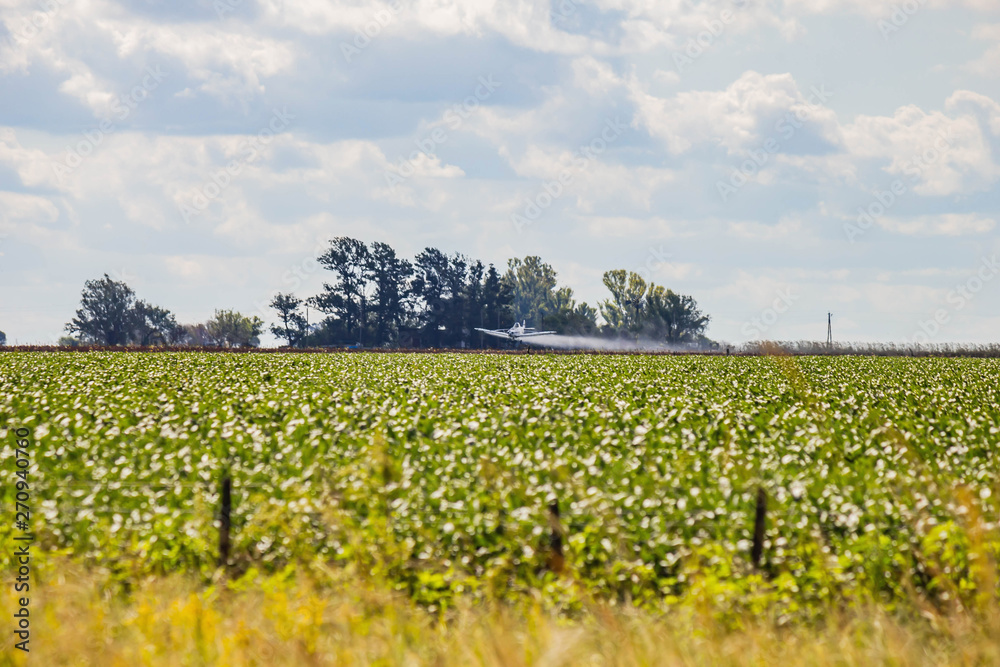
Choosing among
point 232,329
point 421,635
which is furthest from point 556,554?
point 232,329

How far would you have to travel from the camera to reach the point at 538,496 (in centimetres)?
1122

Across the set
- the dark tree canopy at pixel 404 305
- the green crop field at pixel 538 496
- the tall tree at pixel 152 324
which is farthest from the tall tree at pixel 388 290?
the green crop field at pixel 538 496

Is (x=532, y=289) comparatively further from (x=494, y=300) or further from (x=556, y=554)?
(x=556, y=554)

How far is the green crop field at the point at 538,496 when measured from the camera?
8.92 meters

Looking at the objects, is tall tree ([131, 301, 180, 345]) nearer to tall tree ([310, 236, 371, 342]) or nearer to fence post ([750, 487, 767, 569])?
tall tree ([310, 236, 371, 342])

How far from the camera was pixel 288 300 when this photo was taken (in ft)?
415

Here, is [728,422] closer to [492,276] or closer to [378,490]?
[378,490]

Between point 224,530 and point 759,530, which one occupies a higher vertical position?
point 759,530

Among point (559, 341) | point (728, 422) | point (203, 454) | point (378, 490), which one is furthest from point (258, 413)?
point (559, 341)

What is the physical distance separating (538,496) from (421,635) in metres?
4.17

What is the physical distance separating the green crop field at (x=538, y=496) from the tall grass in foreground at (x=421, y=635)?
1.58 ft

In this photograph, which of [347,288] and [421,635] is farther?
[347,288]

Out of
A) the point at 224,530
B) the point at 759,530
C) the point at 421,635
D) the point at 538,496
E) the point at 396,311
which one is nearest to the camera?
the point at 421,635

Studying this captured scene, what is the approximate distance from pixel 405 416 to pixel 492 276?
349 ft
